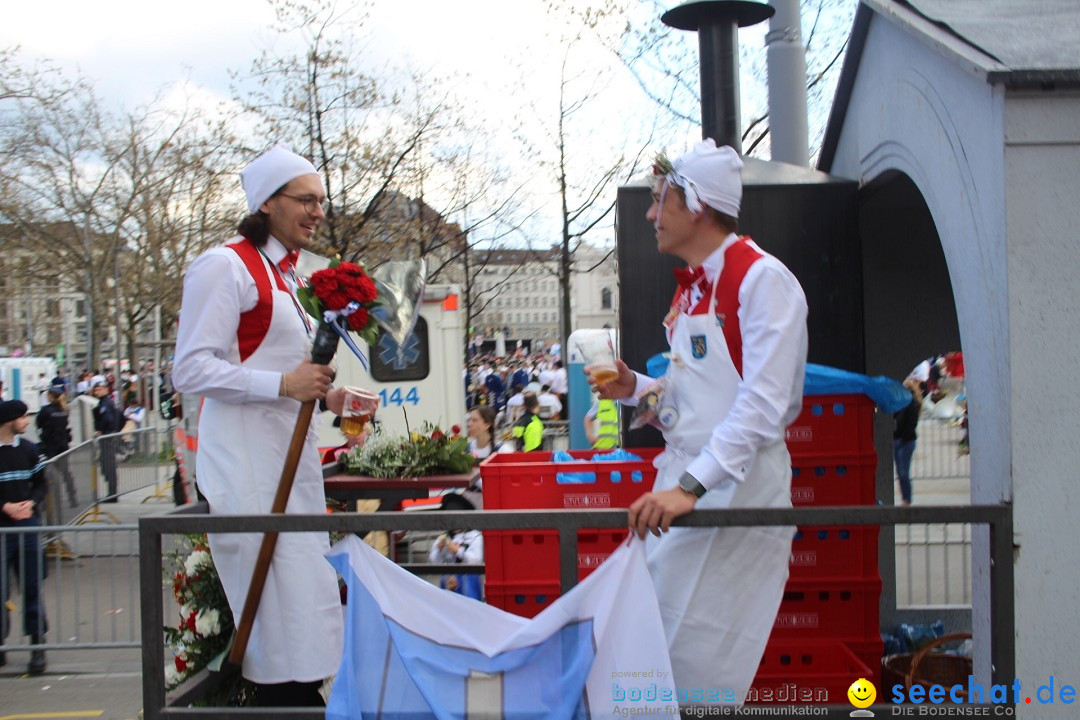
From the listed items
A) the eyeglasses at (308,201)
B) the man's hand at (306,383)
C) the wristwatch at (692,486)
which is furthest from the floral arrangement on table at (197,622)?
the wristwatch at (692,486)

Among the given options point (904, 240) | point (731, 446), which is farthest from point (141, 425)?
point (731, 446)

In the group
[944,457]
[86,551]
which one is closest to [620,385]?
[86,551]

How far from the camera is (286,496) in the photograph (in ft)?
10.2

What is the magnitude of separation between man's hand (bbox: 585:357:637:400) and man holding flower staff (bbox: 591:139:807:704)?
14 cm

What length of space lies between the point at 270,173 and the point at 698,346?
5.23 ft

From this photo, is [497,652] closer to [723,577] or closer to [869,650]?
[723,577]

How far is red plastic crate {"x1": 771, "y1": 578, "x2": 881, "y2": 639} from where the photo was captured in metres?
3.84

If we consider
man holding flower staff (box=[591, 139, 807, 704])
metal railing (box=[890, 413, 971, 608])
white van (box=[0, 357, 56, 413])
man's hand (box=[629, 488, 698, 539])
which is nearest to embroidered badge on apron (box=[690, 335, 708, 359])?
man holding flower staff (box=[591, 139, 807, 704])

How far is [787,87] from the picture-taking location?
754cm

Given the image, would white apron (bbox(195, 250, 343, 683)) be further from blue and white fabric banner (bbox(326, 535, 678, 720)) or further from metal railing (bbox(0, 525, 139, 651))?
metal railing (bbox(0, 525, 139, 651))

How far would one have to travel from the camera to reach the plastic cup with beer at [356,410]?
3359mm

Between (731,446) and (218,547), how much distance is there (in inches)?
68.8

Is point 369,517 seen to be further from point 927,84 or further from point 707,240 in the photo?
point 927,84

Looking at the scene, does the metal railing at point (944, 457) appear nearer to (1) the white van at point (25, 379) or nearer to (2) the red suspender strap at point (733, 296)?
(2) the red suspender strap at point (733, 296)
